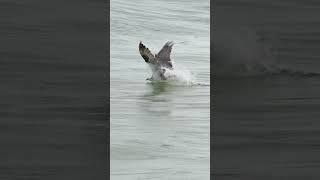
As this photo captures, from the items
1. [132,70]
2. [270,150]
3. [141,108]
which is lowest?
[270,150]

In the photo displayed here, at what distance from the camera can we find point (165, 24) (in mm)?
2084

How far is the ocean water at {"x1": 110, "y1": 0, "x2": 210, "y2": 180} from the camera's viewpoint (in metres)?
2.07

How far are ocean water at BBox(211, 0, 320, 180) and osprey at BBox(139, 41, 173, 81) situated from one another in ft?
0.55

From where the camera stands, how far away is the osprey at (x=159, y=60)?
2.08m

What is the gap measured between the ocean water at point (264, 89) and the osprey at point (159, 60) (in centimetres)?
17

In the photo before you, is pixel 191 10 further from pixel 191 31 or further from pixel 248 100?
pixel 248 100
